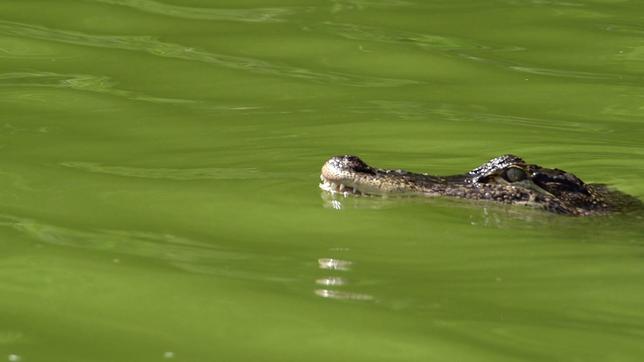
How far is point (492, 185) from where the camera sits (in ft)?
33.7

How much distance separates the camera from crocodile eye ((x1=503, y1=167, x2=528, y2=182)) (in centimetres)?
1021

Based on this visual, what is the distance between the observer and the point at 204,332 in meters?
6.88

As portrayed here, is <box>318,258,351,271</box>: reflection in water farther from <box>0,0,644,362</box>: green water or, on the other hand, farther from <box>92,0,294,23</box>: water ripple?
<box>92,0,294,23</box>: water ripple

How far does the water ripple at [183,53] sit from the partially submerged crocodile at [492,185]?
499 cm

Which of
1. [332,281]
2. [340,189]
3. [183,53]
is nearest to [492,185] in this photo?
[340,189]

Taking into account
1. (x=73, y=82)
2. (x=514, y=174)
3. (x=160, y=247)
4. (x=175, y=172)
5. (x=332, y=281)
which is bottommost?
(x=73, y=82)

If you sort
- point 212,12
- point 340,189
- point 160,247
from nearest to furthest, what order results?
point 160,247 → point 340,189 → point 212,12

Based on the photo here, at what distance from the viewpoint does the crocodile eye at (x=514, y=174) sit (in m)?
Answer: 10.2

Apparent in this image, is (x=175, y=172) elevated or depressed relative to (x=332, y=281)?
depressed

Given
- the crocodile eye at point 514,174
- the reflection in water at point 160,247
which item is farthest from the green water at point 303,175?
the crocodile eye at point 514,174

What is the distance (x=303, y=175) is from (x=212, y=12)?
707 cm

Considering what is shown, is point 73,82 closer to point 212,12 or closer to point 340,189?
point 212,12

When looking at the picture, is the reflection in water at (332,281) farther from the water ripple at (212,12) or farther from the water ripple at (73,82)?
the water ripple at (212,12)

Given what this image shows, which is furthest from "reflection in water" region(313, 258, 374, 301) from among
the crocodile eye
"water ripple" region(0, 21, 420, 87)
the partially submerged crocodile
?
"water ripple" region(0, 21, 420, 87)
